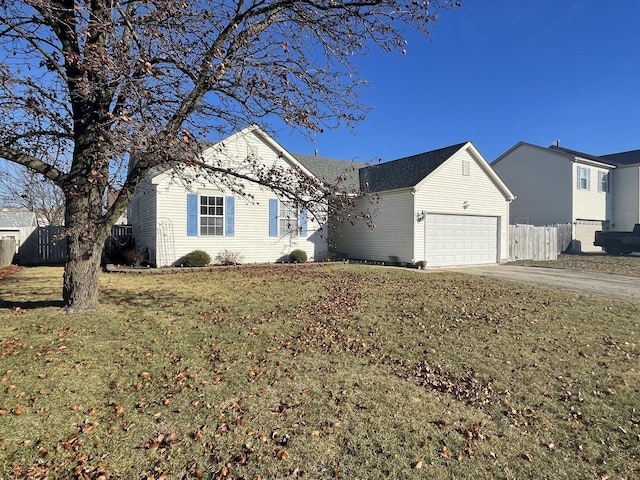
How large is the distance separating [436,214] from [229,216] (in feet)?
29.6

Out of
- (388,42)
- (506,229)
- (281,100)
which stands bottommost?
(506,229)

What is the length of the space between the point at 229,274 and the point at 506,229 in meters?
14.3

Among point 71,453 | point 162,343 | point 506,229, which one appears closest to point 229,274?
point 162,343

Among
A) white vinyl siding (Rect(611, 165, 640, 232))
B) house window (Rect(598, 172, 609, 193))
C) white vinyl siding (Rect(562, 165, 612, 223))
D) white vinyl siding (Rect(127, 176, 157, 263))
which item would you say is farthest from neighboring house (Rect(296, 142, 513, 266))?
white vinyl siding (Rect(611, 165, 640, 232))

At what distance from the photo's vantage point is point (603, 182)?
1115 inches

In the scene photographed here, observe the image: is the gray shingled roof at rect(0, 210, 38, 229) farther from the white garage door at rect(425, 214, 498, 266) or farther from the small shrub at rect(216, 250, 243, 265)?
the white garage door at rect(425, 214, 498, 266)

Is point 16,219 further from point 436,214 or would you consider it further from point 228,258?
point 436,214

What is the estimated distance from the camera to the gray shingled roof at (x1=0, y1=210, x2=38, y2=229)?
84.4ft

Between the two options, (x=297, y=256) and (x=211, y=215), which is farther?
(x=297, y=256)

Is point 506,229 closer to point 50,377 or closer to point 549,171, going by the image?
point 549,171

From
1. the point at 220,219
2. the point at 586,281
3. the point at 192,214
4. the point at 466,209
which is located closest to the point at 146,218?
the point at 192,214

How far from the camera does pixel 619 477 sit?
9.51 ft

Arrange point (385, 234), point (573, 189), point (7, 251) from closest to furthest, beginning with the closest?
point (7, 251), point (385, 234), point (573, 189)

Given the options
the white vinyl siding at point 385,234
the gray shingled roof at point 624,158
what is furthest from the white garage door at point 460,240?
the gray shingled roof at point 624,158
